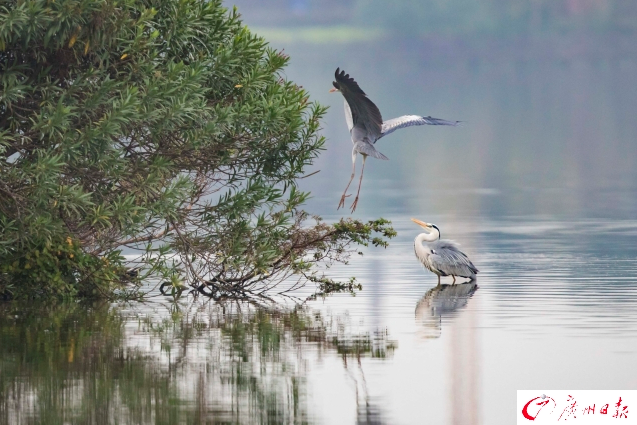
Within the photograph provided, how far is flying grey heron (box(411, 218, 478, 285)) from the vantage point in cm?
2097

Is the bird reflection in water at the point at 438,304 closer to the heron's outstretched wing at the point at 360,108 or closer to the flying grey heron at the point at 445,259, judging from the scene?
the flying grey heron at the point at 445,259

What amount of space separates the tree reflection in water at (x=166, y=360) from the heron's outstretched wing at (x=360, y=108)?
9.83 feet

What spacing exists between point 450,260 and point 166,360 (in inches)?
332

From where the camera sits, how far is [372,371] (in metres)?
12.6

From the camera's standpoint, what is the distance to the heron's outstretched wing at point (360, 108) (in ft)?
61.2

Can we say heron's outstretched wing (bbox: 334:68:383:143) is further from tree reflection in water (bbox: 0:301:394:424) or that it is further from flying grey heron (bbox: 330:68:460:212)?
tree reflection in water (bbox: 0:301:394:424)

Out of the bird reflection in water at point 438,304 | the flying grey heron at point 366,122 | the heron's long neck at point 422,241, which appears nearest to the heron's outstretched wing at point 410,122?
the flying grey heron at point 366,122

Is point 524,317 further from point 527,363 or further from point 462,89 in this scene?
point 462,89

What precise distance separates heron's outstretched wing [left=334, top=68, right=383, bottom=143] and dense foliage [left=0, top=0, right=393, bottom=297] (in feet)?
1.73

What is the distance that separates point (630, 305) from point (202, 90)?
19.1 ft

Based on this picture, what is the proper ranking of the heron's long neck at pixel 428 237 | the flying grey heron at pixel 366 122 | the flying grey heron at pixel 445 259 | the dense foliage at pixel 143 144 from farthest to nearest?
the heron's long neck at pixel 428 237 → the flying grey heron at pixel 445 259 → the flying grey heron at pixel 366 122 → the dense foliage at pixel 143 144

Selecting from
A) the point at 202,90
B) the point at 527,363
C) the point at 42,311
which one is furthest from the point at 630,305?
the point at 42,311

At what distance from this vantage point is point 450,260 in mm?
21000

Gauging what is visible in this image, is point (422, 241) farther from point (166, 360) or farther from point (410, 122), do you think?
point (166, 360)
